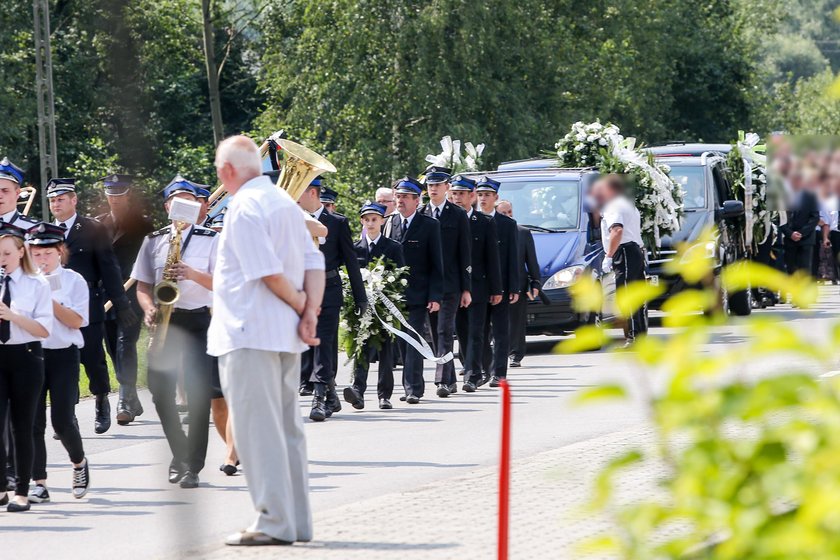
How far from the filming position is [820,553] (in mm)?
2330

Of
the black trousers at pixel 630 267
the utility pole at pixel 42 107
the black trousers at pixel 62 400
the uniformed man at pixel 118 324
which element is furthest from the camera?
the black trousers at pixel 630 267

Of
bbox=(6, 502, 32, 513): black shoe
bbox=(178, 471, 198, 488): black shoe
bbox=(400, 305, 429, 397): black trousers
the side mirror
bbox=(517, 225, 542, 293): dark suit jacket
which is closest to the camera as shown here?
bbox=(6, 502, 32, 513): black shoe

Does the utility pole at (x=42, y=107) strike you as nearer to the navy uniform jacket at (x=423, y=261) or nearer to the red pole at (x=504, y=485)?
the red pole at (x=504, y=485)

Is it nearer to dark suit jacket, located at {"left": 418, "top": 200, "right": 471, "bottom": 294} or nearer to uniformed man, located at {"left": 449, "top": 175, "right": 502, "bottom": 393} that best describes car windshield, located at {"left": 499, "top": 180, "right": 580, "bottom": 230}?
uniformed man, located at {"left": 449, "top": 175, "right": 502, "bottom": 393}

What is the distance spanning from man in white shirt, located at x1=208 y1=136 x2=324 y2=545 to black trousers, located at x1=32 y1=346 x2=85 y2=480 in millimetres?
2294

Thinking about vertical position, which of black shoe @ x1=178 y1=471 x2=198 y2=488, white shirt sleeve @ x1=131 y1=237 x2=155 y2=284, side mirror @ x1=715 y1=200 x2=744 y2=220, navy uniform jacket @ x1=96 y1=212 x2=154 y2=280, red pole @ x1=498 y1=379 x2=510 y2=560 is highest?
side mirror @ x1=715 y1=200 x2=744 y2=220

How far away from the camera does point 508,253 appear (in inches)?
612

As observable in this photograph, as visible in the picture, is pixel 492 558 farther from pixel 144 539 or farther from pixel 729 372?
pixel 729 372

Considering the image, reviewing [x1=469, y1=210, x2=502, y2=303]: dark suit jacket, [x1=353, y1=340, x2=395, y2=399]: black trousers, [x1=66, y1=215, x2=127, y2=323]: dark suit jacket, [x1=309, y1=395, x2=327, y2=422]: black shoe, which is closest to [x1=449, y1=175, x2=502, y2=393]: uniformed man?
[x1=469, y1=210, x2=502, y2=303]: dark suit jacket

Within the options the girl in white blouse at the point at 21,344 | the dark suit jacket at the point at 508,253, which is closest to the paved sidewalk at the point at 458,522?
the girl in white blouse at the point at 21,344

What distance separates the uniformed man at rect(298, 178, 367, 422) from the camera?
12.6 meters

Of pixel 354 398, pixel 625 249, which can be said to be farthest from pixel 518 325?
pixel 354 398

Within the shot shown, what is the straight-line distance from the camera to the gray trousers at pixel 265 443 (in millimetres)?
7082

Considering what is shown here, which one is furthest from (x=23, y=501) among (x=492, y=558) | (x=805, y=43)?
(x=805, y=43)
